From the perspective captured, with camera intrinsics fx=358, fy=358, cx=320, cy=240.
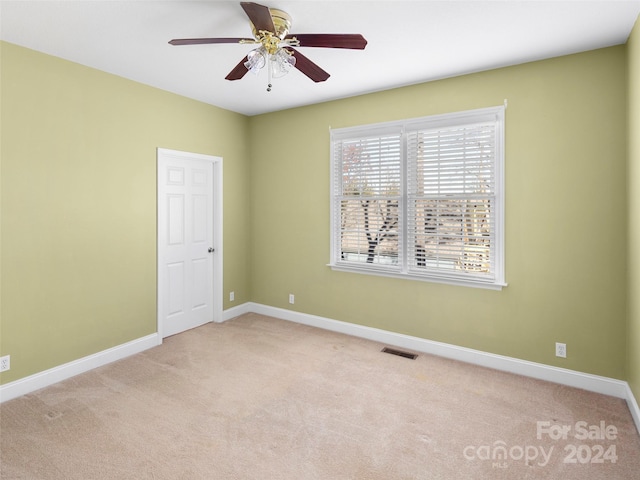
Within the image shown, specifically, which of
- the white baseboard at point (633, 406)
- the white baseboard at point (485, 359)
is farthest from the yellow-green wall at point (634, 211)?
the white baseboard at point (485, 359)

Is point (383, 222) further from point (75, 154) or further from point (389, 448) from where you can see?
point (75, 154)

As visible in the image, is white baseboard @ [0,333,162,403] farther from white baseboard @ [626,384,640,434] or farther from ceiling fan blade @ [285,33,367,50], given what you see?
white baseboard @ [626,384,640,434]

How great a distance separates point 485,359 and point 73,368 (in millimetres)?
3757

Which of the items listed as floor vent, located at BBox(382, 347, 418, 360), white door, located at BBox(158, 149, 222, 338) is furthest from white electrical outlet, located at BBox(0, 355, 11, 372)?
floor vent, located at BBox(382, 347, 418, 360)

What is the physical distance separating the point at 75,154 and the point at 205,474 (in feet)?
9.23

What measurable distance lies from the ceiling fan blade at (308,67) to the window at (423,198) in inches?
57.9

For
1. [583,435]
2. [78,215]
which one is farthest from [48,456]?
[583,435]

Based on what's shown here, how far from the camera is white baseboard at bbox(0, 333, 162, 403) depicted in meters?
2.81

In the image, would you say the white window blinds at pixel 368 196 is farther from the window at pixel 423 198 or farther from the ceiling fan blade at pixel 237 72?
the ceiling fan blade at pixel 237 72

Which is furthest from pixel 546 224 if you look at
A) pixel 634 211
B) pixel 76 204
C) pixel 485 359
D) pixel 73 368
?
pixel 73 368

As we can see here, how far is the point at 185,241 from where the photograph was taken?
4.31m

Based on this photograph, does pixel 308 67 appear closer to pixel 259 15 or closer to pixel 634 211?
pixel 259 15

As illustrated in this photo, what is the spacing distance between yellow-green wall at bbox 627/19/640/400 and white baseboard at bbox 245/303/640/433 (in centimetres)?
17

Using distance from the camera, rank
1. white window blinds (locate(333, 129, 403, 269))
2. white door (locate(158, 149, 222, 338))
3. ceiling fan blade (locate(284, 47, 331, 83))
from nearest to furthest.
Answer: ceiling fan blade (locate(284, 47, 331, 83)) → white window blinds (locate(333, 129, 403, 269)) → white door (locate(158, 149, 222, 338))
